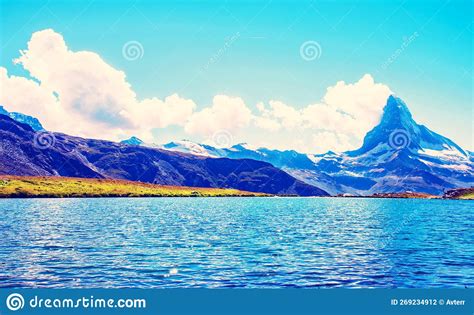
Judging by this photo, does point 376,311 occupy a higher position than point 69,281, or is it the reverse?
point 69,281

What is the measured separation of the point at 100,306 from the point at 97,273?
58.5ft

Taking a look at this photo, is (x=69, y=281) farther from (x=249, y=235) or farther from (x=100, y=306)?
(x=249, y=235)

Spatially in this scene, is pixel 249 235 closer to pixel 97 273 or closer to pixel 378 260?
pixel 378 260

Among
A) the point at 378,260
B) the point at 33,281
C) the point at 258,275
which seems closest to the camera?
the point at 33,281

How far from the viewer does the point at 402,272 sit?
42688 mm

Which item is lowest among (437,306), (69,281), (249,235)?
(437,306)

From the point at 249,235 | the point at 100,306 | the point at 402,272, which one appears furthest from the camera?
the point at 249,235

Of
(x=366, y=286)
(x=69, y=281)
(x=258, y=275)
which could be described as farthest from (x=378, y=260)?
(x=69, y=281)

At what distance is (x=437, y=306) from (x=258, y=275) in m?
16.9

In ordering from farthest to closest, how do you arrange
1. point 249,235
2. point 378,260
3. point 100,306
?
point 249,235
point 378,260
point 100,306

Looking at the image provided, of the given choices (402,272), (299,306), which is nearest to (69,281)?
(299,306)

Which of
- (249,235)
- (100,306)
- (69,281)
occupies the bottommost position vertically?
(100,306)

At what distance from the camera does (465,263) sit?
4831cm

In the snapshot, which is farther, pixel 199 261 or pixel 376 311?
pixel 199 261
